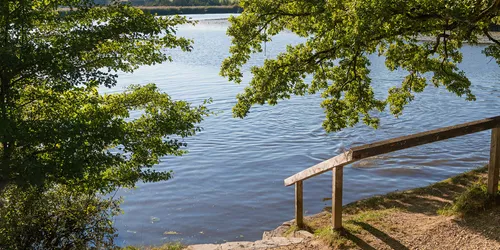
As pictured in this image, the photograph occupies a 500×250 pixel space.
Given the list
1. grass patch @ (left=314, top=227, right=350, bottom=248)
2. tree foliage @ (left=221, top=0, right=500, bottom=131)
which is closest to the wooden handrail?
grass patch @ (left=314, top=227, right=350, bottom=248)

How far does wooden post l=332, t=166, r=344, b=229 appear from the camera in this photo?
693cm

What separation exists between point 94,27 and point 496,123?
5779 mm

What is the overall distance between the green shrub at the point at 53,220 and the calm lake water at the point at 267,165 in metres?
3.20

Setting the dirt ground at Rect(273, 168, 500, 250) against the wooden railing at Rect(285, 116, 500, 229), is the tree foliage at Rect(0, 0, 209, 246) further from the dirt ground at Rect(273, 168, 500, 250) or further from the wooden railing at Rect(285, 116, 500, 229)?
the dirt ground at Rect(273, 168, 500, 250)

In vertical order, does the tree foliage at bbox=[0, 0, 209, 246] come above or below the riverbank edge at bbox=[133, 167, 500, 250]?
above

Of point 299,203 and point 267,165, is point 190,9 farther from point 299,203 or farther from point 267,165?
point 299,203

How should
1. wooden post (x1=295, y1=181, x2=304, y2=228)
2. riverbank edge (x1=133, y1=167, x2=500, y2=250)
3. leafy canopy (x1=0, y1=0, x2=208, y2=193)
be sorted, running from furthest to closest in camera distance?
wooden post (x1=295, y1=181, x2=304, y2=228)
riverbank edge (x1=133, y1=167, x2=500, y2=250)
leafy canopy (x1=0, y1=0, x2=208, y2=193)

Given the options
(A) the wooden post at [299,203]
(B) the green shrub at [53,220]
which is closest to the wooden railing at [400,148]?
(A) the wooden post at [299,203]

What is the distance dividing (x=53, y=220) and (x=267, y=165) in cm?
898

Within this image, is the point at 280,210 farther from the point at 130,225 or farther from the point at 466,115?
the point at 466,115

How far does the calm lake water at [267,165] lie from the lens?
11.8 meters

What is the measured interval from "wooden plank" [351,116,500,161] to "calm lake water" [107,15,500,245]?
4960 millimetres

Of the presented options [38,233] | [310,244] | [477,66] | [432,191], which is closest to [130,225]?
[38,233]

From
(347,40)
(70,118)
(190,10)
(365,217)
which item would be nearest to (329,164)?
(365,217)
